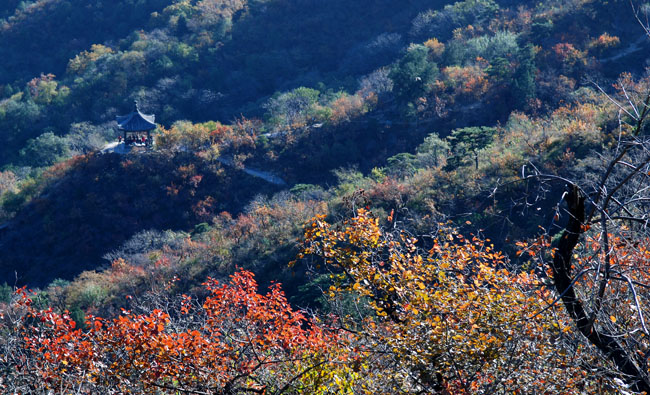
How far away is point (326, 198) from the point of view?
2511 cm

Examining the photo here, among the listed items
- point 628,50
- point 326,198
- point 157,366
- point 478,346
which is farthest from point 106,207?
point 628,50

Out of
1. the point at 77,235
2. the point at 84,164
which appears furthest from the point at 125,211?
the point at 84,164

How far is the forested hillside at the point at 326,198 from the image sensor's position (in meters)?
6.18

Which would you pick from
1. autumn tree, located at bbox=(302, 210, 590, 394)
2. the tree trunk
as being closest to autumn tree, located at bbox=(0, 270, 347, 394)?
autumn tree, located at bbox=(302, 210, 590, 394)

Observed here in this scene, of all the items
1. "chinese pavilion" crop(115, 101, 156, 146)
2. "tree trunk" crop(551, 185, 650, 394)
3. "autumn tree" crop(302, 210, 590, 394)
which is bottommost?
"chinese pavilion" crop(115, 101, 156, 146)

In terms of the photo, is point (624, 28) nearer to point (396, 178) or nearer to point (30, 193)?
point (396, 178)

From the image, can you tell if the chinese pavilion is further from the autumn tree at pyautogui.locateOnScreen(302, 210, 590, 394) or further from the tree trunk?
the tree trunk

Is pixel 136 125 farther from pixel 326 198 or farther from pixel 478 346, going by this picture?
pixel 478 346

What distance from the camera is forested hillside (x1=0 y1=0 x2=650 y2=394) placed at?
618cm

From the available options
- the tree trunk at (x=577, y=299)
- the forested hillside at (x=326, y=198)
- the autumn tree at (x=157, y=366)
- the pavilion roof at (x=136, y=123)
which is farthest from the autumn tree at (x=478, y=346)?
the pavilion roof at (x=136, y=123)

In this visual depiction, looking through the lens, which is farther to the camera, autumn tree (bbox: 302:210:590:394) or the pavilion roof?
the pavilion roof

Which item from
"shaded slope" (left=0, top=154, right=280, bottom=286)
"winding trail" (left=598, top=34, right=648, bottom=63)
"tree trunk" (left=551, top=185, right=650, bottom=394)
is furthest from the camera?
"winding trail" (left=598, top=34, right=648, bottom=63)

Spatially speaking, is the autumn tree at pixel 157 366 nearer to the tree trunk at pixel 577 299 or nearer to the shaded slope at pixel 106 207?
the tree trunk at pixel 577 299

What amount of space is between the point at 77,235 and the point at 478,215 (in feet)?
63.0
